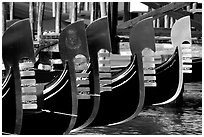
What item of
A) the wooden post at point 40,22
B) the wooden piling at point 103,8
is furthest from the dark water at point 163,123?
the wooden piling at point 103,8

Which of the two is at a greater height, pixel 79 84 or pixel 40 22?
pixel 40 22

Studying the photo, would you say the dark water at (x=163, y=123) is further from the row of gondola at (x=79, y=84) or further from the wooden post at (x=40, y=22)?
the row of gondola at (x=79, y=84)

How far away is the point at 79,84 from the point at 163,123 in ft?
11.8

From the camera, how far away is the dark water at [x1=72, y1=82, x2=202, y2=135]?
6.38 m

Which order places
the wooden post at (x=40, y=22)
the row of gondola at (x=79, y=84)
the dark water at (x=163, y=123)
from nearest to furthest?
the row of gondola at (x=79, y=84) → the wooden post at (x=40, y=22) → the dark water at (x=163, y=123)

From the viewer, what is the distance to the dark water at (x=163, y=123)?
6.38 meters

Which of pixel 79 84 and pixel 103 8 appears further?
pixel 103 8

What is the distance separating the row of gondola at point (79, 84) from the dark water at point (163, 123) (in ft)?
6.35

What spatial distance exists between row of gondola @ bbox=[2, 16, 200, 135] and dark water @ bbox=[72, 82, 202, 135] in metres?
1.94

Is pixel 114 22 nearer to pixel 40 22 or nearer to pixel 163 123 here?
pixel 40 22

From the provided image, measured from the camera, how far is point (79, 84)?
3572 millimetres

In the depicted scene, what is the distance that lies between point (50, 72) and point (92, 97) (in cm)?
86

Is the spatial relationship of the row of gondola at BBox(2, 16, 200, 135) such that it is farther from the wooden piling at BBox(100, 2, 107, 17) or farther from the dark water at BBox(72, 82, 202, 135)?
the dark water at BBox(72, 82, 202, 135)

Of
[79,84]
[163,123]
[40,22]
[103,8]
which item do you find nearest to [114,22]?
[103,8]
